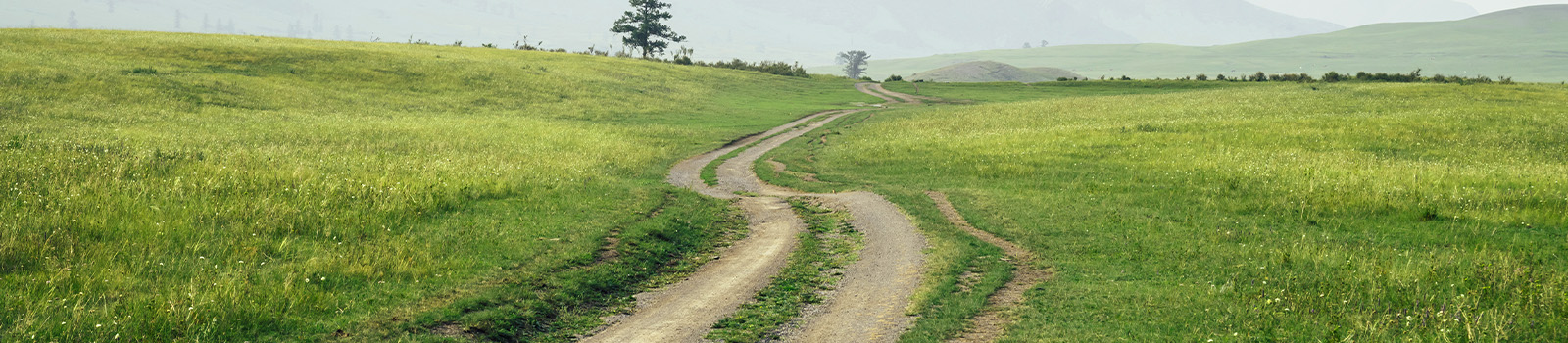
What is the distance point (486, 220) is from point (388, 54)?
65.4m

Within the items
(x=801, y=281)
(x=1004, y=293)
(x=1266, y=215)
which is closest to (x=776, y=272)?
(x=801, y=281)

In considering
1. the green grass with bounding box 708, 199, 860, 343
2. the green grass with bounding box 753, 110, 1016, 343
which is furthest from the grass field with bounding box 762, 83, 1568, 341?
the green grass with bounding box 708, 199, 860, 343

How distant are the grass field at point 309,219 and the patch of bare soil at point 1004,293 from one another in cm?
541

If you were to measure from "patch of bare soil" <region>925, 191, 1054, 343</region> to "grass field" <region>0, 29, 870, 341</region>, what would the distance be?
5413 millimetres

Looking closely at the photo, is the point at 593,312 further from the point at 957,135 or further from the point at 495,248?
the point at 957,135

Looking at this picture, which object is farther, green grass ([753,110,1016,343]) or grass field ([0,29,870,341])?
green grass ([753,110,1016,343])

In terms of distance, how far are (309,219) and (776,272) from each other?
9064mm

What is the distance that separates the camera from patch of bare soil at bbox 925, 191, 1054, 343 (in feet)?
37.7

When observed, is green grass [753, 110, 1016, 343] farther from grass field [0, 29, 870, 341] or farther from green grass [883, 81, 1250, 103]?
green grass [883, 81, 1250, 103]

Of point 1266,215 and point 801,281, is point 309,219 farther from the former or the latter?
point 1266,215

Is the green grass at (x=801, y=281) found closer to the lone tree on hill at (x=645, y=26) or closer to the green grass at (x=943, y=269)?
the green grass at (x=943, y=269)

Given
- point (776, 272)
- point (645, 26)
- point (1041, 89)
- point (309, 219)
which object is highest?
point (645, 26)

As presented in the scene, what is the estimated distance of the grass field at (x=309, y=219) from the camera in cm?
1109

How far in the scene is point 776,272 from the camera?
49.6 ft
